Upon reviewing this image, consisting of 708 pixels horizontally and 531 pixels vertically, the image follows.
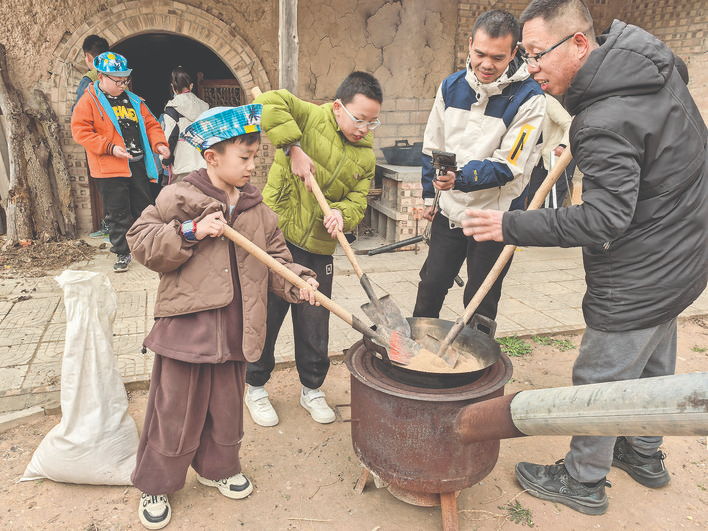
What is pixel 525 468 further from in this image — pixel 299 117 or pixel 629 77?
pixel 299 117

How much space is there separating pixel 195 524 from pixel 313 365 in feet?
3.87

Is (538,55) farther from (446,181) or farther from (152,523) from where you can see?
(152,523)

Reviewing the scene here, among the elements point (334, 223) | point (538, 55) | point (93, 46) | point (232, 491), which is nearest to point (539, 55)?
point (538, 55)

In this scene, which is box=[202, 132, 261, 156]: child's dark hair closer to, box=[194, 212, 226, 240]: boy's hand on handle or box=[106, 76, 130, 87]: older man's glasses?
box=[194, 212, 226, 240]: boy's hand on handle

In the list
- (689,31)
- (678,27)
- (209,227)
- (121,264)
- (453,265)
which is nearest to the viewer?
(209,227)

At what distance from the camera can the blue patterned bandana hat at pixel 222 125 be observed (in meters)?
2.22

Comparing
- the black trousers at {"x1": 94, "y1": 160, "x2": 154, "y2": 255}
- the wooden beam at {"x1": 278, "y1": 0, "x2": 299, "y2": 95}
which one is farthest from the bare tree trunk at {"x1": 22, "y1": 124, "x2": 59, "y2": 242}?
the wooden beam at {"x1": 278, "y1": 0, "x2": 299, "y2": 95}

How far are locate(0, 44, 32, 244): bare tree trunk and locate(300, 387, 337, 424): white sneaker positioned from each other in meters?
5.20

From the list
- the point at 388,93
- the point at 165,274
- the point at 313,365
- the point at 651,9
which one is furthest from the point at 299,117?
the point at 651,9

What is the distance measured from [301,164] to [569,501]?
92.1 inches

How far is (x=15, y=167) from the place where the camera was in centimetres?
657

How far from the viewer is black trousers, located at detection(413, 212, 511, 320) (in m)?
3.37

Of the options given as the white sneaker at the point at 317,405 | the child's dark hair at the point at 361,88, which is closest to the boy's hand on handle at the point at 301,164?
the child's dark hair at the point at 361,88

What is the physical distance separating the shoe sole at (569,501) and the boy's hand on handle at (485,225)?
4.92 ft
